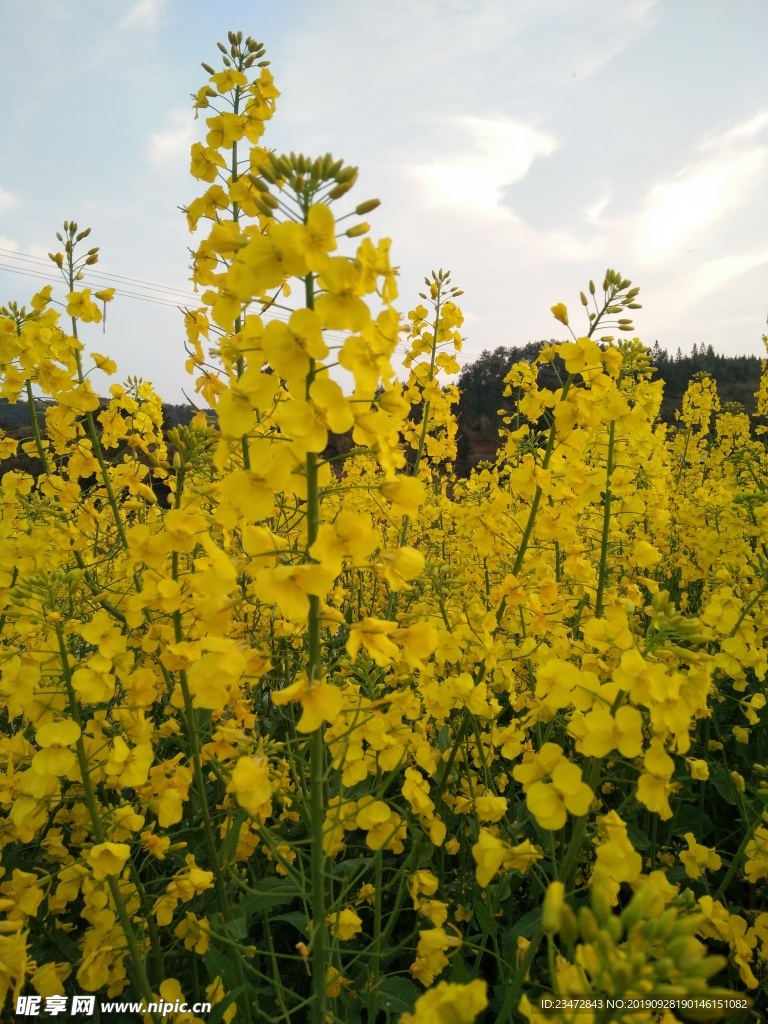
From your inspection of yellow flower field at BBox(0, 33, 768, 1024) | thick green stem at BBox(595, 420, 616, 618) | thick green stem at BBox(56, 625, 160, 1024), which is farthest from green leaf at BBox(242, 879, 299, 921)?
thick green stem at BBox(595, 420, 616, 618)

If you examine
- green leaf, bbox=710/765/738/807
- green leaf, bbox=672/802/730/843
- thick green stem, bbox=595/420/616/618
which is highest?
thick green stem, bbox=595/420/616/618

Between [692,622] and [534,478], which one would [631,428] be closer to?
[534,478]

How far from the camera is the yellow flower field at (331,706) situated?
1.47 metres

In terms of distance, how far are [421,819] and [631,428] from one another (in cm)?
207

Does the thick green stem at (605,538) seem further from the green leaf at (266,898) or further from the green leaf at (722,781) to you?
the green leaf at (266,898)

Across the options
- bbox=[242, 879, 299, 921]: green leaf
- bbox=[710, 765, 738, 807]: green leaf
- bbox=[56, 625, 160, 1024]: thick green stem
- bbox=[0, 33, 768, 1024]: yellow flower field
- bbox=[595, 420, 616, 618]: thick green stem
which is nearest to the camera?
bbox=[0, 33, 768, 1024]: yellow flower field

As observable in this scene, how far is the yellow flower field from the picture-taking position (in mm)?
1473

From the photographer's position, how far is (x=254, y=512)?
154 centimetres

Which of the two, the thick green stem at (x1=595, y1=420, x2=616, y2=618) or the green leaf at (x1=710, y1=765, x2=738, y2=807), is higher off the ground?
the thick green stem at (x1=595, y1=420, x2=616, y2=618)

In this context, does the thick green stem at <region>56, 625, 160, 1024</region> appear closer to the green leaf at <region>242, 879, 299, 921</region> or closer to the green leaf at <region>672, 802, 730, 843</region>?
the green leaf at <region>242, 879, 299, 921</region>

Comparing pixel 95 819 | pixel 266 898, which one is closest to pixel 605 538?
pixel 266 898

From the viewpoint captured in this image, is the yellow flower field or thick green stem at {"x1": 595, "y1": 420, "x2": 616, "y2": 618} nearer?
the yellow flower field

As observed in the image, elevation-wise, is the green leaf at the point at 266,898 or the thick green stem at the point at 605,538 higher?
the thick green stem at the point at 605,538

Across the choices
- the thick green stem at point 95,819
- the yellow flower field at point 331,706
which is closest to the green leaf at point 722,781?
the yellow flower field at point 331,706
